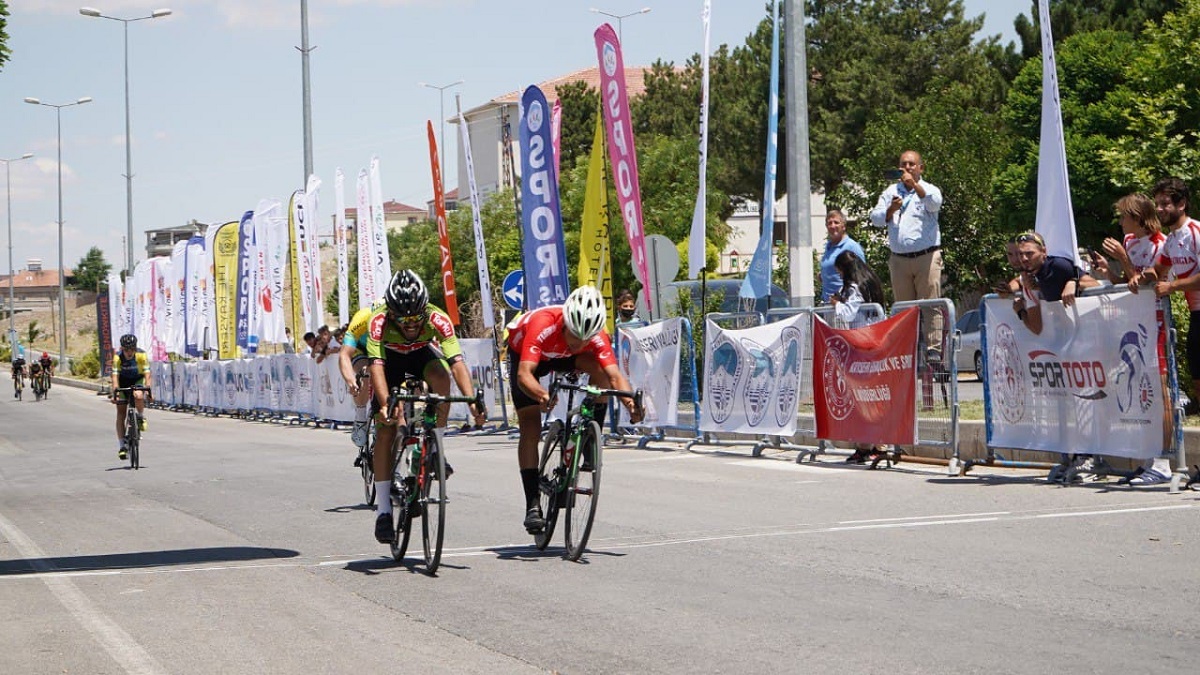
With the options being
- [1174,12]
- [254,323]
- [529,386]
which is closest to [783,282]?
[1174,12]

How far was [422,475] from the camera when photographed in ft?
29.8

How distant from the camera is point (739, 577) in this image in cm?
830

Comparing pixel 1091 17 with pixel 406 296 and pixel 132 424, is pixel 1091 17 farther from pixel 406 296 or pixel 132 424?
pixel 406 296

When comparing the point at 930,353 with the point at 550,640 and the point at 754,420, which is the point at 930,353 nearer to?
the point at 754,420

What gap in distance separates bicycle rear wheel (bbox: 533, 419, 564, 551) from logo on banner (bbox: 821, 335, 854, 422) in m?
6.27

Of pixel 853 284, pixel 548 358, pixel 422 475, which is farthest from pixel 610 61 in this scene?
pixel 422 475

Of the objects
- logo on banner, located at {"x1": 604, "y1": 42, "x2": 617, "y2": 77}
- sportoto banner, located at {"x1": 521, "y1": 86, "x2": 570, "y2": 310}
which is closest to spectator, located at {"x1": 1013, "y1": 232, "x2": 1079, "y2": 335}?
logo on banner, located at {"x1": 604, "y1": 42, "x2": 617, "y2": 77}

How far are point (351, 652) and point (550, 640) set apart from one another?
0.87 meters

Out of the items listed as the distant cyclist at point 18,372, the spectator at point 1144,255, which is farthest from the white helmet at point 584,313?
the distant cyclist at point 18,372

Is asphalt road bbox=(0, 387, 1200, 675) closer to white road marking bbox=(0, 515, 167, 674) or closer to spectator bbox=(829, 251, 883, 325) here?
white road marking bbox=(0, 515, 167, 674)

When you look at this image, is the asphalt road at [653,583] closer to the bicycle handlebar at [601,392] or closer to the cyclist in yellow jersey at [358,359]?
the cyclist in yellow jersey at [358,359]

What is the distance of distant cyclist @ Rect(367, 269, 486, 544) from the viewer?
9.37 m

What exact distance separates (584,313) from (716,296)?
17.5 meters

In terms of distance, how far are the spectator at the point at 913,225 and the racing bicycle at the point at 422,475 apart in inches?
294
